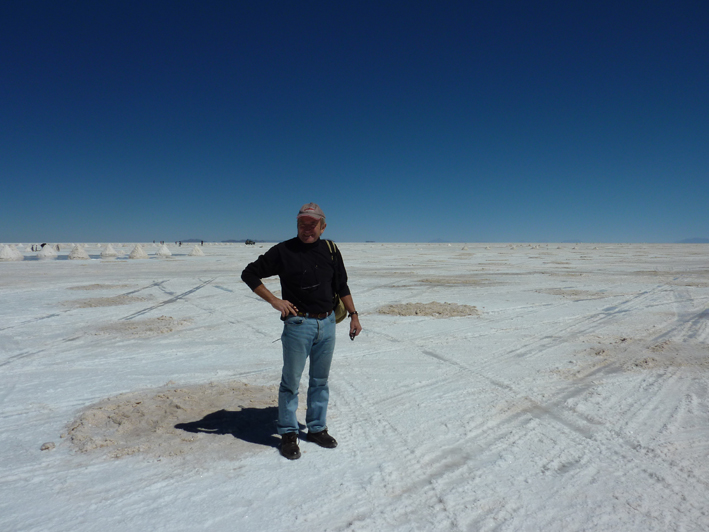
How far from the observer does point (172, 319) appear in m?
8.80

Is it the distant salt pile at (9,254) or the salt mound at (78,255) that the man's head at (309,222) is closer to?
the salt mound at (78,255)

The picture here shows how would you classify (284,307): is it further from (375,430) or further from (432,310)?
(432,310)

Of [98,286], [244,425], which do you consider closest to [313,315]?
[244,425]

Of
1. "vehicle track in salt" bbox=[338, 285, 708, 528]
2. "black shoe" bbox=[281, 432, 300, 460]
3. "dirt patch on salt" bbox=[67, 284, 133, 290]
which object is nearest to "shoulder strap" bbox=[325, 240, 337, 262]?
"black shoe" bbox=[281, 432, 300, 460]

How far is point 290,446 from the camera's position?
10.5 feet

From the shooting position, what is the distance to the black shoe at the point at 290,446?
10.3ft

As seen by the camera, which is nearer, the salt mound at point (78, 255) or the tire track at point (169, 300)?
the tire track at point (169, 300)

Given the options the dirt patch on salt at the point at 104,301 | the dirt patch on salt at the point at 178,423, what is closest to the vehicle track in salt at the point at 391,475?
the dirt patch on salt at the point at 178,423

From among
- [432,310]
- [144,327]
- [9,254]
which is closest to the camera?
[144,327]

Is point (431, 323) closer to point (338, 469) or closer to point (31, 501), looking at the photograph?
point (338, 469)

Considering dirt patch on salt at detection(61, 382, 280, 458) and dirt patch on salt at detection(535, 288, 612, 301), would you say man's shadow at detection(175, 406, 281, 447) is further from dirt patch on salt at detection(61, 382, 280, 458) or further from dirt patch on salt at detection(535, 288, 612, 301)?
dirt patch on salt at detection(535, 288, 612, 301)

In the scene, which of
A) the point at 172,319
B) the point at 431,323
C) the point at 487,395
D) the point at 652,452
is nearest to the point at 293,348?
the point at 487,395

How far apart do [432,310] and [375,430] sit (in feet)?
20.0

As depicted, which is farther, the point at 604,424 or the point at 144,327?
the point at 144,327
